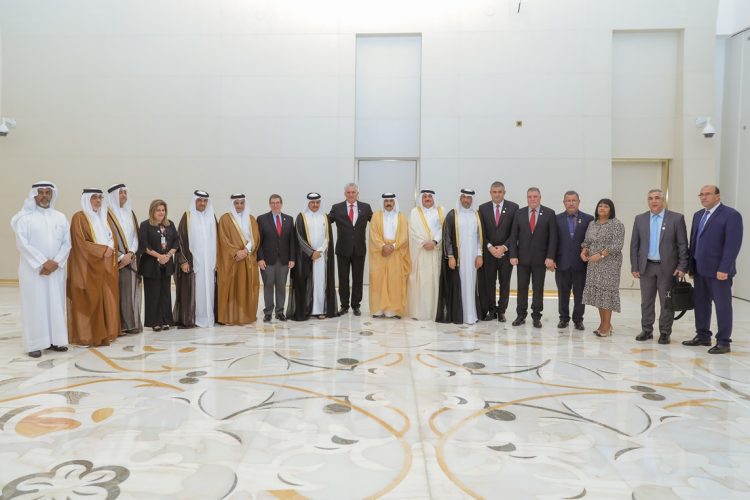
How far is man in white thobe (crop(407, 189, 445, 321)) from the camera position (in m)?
6.04

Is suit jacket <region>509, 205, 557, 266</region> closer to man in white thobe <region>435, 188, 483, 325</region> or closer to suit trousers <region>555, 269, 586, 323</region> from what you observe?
suit trousers <region>555, 269, 586, 323</region>

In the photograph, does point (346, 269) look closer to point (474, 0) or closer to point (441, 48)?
point (441, 48)

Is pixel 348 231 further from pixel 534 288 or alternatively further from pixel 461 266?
pixel 534 288

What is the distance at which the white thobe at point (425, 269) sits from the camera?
19.8 feet

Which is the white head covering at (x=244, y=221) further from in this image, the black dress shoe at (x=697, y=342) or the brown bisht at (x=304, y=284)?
the black dress shoe at (x=697, y=342)

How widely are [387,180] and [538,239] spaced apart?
380 centimetres

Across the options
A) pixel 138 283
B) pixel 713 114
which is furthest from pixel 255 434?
pixel 713 114

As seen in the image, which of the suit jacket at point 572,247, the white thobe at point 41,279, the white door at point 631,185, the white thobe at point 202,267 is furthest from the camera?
the white door at point 631,185

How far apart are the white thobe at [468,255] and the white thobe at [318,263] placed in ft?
5.19

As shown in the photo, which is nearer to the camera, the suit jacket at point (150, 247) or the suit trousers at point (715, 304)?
the suit trousers at point (715, 304)

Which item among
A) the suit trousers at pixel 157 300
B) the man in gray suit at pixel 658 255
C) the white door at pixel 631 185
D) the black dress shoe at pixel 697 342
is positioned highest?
the white door at pixel 631 185

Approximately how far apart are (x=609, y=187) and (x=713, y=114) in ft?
6.62

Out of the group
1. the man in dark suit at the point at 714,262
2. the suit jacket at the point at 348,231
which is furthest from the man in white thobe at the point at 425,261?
the man in dark suit at the point at 714,262

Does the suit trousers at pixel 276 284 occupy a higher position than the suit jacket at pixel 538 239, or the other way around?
the suit jacket at pixel 538 239
